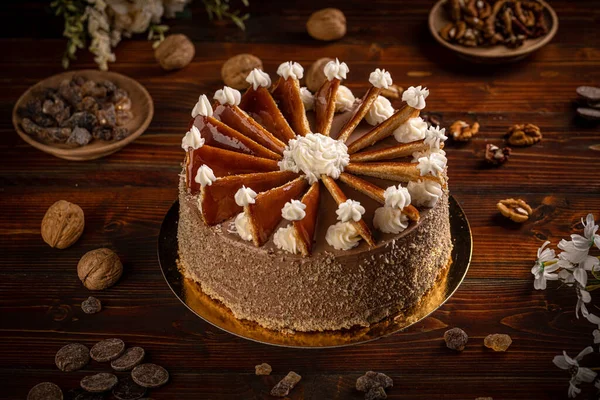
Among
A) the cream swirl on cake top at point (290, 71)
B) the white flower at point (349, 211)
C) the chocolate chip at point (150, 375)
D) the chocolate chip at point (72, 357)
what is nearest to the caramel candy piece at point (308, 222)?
the white flower at point (349, 211)

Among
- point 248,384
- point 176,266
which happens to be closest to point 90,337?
point 176,266

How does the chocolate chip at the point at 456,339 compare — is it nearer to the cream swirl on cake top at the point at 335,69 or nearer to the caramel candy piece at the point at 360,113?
the caramel candy piece at the point at 360,113

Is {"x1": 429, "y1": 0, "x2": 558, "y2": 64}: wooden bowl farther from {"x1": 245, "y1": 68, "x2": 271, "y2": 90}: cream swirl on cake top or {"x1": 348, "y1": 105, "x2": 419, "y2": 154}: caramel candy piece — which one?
{"x1": 245, "y1": 68, "x2": 271, "y2": 90}: cream swirl on cake top

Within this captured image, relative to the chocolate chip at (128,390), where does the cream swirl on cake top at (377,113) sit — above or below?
above

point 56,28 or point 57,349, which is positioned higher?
point 56,28

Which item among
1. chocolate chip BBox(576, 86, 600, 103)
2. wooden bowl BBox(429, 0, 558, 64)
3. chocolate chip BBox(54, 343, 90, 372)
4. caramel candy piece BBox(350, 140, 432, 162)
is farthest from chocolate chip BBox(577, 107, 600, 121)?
chocolate chip BBox(54, 343, 90, 372)

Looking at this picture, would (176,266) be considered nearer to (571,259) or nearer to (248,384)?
(248,384)
